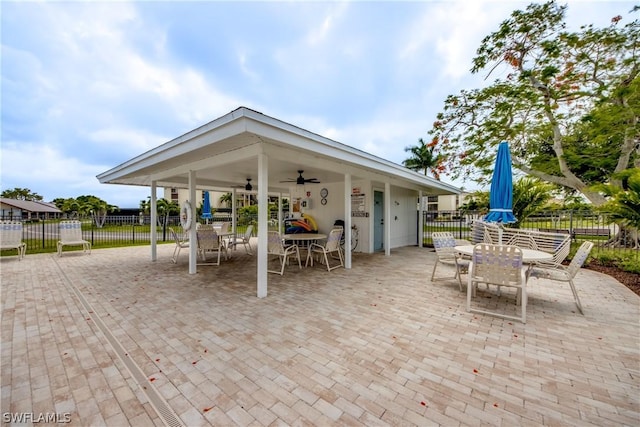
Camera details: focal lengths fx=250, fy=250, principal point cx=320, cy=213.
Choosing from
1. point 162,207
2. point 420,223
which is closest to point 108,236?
point 162,207

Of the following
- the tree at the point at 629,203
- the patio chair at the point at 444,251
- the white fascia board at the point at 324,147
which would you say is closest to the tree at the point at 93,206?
the white fascia board at the point at 324,147

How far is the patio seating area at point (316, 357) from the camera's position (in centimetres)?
170

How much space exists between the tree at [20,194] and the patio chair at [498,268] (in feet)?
212

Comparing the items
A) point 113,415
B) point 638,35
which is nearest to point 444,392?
point 113,415

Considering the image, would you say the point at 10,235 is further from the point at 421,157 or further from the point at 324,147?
the point at 421,157

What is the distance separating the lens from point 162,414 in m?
1.68

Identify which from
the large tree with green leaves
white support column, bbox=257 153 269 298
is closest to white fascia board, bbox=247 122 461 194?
white support column, bbox=257 153 269 298

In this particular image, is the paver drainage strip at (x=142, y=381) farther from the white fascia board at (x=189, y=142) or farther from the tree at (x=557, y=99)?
the tree at (x=557, y=99)

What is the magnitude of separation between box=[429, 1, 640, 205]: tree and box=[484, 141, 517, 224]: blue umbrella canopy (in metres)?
5.53

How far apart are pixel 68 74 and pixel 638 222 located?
1423 cm

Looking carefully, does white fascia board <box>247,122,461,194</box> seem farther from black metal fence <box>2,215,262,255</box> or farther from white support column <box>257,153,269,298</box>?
black metal fence <box>2,215,262,255</box>

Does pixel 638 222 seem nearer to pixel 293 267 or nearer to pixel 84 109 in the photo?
pixel 293 267

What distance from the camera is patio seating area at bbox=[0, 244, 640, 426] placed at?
5.59ft

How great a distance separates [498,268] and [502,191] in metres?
2.22
